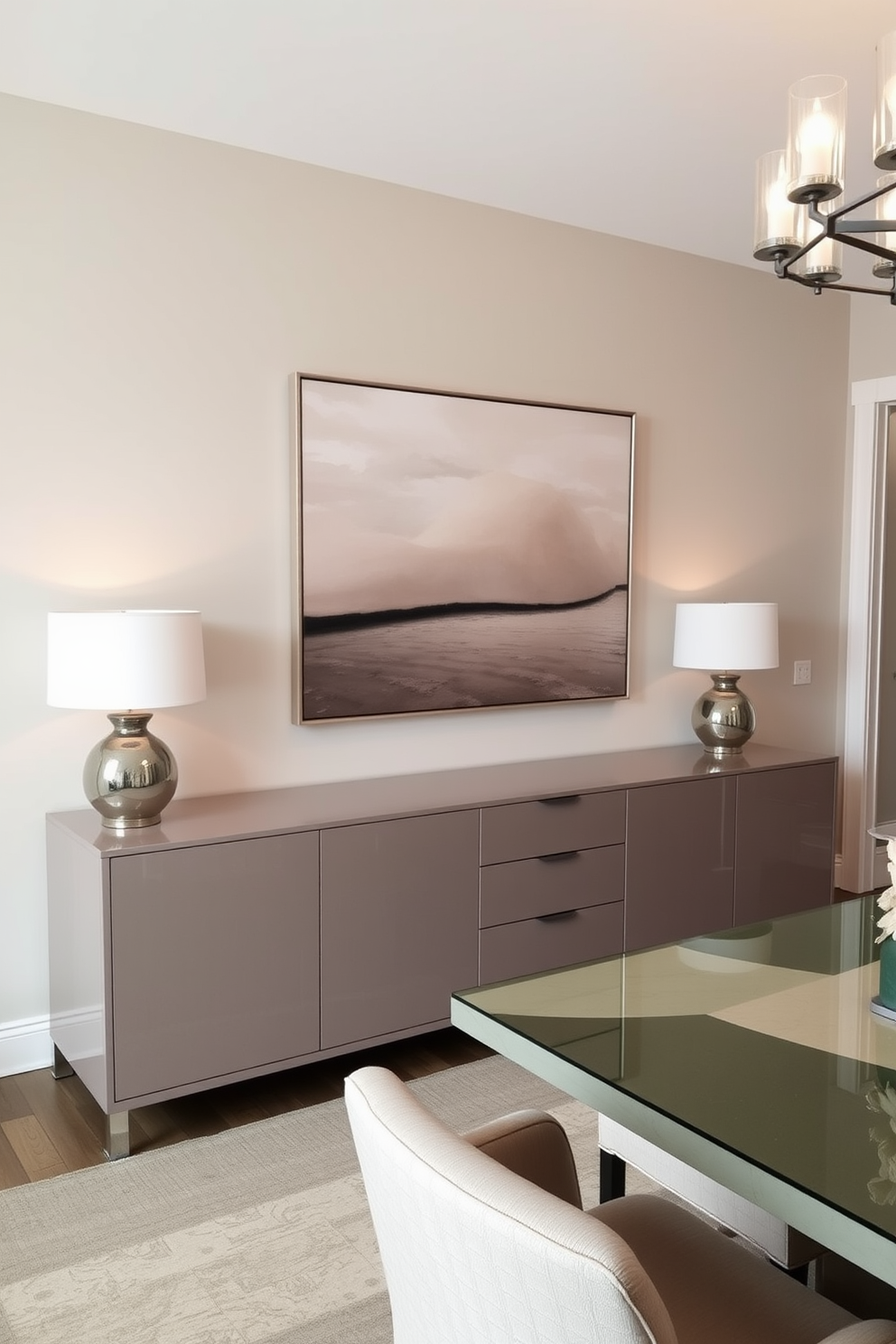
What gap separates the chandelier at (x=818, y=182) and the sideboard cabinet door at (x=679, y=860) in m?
1.77

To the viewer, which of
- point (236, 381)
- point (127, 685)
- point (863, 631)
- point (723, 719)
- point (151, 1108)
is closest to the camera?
point (127, 685)

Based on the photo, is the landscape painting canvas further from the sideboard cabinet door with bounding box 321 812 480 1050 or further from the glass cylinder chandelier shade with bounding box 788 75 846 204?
the glass cylinder chandelier shade with bounding box 788 75 846 204

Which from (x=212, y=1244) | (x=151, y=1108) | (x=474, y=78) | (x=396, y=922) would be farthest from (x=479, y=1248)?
(x=474, y=78)

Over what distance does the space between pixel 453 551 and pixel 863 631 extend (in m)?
2.18

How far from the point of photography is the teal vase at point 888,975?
158 cm

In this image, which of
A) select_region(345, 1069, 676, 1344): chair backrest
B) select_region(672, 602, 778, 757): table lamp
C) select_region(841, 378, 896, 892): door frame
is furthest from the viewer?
select_region(841, 378, 896, 892): door frame

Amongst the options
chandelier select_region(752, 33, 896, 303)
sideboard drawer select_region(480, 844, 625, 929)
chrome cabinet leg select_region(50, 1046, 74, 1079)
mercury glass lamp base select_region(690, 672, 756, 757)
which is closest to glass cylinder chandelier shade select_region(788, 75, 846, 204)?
chandelier select_region(752, 33, 896, 303)

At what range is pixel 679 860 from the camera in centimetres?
352

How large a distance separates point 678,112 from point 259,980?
2513 mm

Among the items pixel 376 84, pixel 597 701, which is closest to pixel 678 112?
pixel 376 84

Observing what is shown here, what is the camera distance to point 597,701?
3.99m

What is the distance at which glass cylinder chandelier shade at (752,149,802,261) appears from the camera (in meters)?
1.98

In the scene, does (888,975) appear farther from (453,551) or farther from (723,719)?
(723,719)

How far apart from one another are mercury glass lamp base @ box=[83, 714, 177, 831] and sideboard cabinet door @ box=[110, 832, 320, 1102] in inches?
7.4
